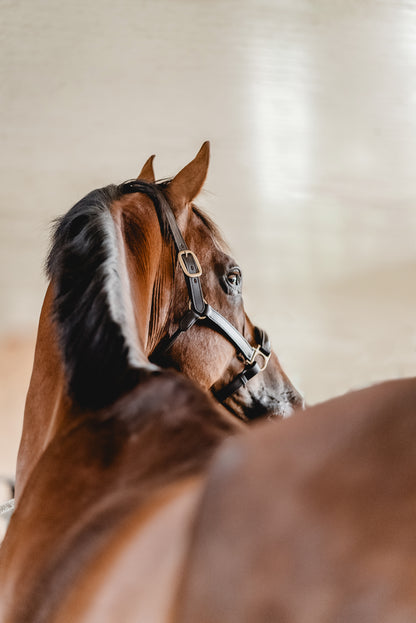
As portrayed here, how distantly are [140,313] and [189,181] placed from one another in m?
0.30

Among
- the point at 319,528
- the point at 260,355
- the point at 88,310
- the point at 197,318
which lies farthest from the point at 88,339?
the point at 260,355

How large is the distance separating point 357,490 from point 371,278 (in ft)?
9.90

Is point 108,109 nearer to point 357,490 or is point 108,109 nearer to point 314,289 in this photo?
point 314,289

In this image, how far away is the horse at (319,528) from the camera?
0.77 feet

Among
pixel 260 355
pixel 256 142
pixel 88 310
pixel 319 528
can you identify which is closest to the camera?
pixel 319 528

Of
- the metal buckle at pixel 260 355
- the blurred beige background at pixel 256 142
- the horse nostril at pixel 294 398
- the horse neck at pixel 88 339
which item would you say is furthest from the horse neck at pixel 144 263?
the blurred beige background at pixel 256 142

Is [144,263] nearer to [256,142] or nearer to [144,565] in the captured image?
[144,565]

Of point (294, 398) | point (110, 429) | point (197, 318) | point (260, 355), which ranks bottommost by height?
point (294, 398)

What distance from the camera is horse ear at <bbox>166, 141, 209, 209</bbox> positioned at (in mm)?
891

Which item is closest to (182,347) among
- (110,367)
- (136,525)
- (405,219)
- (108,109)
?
(110,367)

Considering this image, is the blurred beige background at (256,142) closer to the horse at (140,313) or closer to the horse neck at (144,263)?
→ the horse at (140,313)

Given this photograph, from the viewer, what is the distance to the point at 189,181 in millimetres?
898

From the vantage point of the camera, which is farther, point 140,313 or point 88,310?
point 140,313

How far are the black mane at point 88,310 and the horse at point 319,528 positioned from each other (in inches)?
7.6
